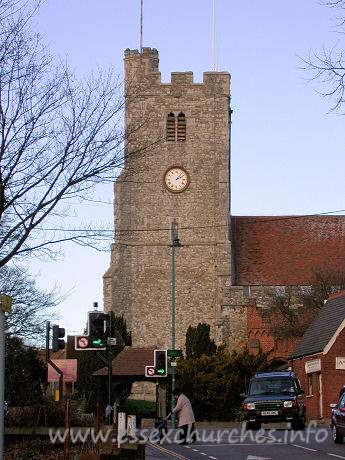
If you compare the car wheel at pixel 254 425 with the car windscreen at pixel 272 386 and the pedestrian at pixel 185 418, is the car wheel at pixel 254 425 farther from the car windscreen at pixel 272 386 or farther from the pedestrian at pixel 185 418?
the pedestrian at pixel 185 418

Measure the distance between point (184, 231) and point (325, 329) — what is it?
16.5 metres

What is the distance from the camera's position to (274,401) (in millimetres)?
26094

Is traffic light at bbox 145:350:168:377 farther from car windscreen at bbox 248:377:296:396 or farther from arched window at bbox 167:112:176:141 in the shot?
arched window at bbox 167:112:176:141

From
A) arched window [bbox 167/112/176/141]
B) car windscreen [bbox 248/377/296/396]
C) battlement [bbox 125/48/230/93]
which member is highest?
battlement [bbox 125/48/230/93]

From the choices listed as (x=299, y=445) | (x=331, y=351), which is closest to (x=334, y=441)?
(x=299, y=445)

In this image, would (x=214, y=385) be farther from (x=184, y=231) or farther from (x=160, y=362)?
(x=160, y=362)

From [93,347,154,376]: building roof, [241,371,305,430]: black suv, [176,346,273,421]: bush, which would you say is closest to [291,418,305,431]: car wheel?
[241,371,305,430]: black suv

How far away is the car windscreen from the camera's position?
2730 cm

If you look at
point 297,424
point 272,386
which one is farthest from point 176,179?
point 297,424

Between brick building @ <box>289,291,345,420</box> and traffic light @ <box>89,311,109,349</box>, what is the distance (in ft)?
58.6

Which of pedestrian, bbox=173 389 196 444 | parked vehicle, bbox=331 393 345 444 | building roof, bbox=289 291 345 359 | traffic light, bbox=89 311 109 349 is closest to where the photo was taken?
parked vehicle, bbox=331 393 345 444

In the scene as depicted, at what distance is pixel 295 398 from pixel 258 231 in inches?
1360

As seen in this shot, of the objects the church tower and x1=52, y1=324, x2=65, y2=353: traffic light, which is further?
the church tower

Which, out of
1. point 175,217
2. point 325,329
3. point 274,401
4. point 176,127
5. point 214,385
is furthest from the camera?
point 176,127
